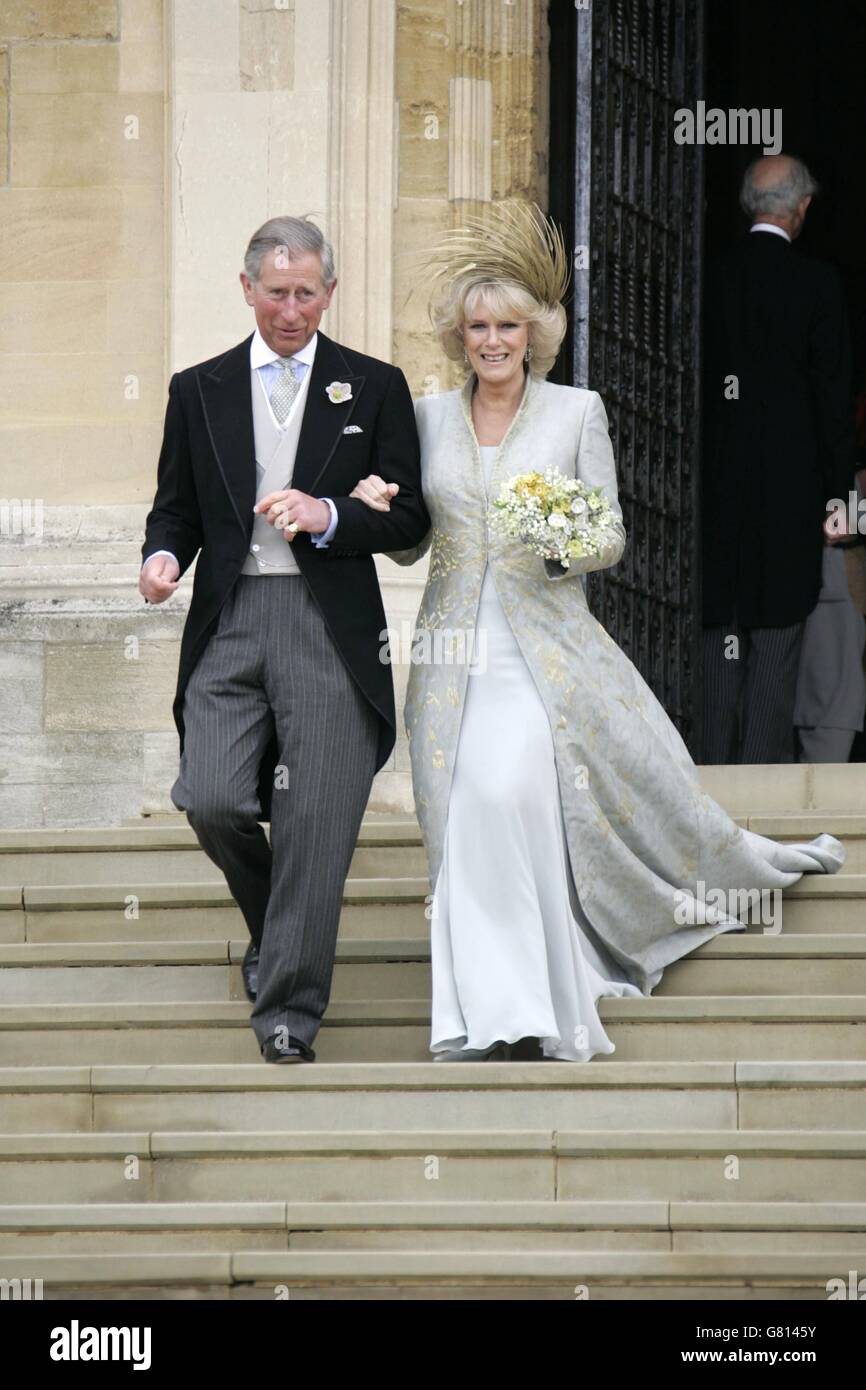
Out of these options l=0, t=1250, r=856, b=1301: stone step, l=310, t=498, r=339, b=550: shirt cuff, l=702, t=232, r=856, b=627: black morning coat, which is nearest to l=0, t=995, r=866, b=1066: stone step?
l=0, t=1250, r=856, b=1301: stone step

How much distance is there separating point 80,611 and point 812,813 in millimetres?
2813

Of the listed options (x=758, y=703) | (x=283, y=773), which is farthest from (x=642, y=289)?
(x=283, y=773)

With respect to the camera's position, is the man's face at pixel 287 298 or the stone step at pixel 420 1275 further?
the man's face at pixel 287 298

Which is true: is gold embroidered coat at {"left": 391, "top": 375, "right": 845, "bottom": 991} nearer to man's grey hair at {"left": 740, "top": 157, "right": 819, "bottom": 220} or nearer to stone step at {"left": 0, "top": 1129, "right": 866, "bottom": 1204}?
stone step at {"left": 0, "top": 1129, "right": 866, "bottom": 1204}

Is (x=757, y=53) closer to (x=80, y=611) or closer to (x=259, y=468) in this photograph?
(x=80, y=611)

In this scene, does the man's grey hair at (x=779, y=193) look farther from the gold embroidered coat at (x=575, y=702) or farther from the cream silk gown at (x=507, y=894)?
the cream silk gown at (x=507, y=894)

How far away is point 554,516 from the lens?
6984 mm

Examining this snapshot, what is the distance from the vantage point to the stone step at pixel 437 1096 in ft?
21.2

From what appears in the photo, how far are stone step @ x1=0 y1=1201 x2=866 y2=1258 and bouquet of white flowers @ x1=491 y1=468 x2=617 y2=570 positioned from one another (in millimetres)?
1711

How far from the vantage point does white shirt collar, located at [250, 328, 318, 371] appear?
7.12 meters

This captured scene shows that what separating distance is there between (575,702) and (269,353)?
118 cm

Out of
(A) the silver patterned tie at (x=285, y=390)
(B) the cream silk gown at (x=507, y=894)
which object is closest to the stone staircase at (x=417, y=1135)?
(B) the cream silk gown at (x=507, y=894)

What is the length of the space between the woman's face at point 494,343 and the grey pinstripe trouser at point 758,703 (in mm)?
2960

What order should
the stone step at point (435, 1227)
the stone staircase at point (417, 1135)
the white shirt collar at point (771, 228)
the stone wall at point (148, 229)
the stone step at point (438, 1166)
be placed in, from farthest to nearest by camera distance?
the white shirt collar at point (771, 228) → the stone wall at point (148, 229) → the stone step at point (438, 1166) → the stone step at point (435, 1227) → the stone staircase at point (417, 1135)
